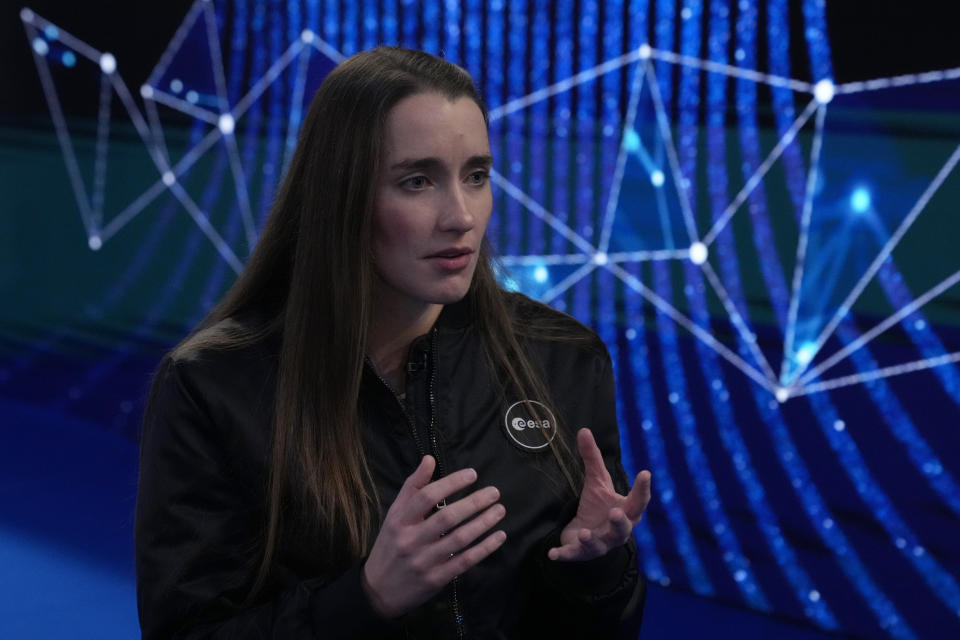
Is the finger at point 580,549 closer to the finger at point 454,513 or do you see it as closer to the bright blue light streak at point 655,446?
the finger at point 454,513

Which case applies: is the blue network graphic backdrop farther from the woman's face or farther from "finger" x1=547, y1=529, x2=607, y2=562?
"finger" x1=547, y1=529, x2=607, y2=562

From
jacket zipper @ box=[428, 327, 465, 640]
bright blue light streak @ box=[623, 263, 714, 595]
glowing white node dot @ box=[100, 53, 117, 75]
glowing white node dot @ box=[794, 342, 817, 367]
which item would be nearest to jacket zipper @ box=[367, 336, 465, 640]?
jacket zipper @ box=[428, 327, 465, 640]

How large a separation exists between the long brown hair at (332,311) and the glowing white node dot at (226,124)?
2487 millimetres

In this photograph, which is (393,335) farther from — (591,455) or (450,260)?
(591,455)

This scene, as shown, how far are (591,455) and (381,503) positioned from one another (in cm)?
30

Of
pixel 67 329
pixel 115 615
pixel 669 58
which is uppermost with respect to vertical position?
pixel 669 58

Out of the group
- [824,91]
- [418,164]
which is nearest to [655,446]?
[824,91]

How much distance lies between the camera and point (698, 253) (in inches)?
109

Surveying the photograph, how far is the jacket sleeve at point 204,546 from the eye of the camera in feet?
4.52

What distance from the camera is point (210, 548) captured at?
1411 mm

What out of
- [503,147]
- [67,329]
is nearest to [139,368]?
[67,329]

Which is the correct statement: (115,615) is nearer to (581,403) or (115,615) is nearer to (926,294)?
(581,403)

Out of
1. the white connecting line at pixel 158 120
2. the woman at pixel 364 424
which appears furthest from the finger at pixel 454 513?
the white connecting line at pixel 158 120

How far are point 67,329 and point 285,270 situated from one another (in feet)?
11.4
